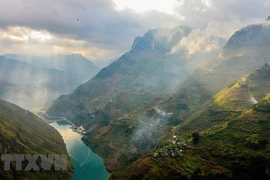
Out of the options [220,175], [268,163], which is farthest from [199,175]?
[268,163]

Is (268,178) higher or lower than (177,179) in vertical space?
lower

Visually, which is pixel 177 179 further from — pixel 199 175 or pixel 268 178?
pixel 268 178

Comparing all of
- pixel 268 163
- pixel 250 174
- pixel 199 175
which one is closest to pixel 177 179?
pixel 199 175

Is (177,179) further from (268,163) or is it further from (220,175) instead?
(268,163)

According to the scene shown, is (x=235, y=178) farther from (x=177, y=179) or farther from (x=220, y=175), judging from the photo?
(x=177, y=179)

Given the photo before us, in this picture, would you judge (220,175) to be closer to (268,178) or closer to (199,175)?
(199,175)

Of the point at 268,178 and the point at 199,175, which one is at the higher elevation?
the point at 199,175

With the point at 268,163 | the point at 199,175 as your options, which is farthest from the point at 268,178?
the point at 199,175
